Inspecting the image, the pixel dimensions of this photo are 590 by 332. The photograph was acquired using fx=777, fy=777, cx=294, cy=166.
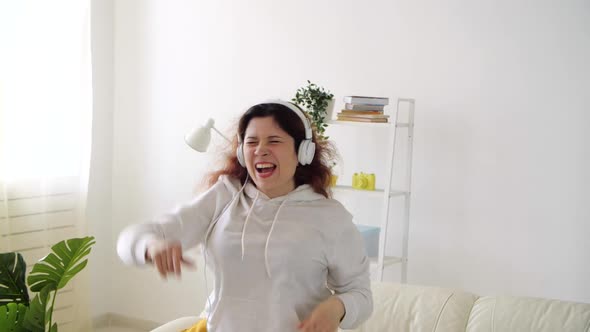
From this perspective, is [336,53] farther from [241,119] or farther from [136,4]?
[241,119]

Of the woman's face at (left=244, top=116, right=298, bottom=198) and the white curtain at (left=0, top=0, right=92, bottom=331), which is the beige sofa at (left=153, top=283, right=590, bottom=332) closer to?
the woman's face at (left=244, top=116, right=298, bottom=198)

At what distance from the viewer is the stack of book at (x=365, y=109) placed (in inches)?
137

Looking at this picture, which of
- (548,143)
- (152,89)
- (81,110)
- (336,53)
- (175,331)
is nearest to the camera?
(175,331)

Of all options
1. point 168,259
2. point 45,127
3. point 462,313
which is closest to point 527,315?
point 462,313

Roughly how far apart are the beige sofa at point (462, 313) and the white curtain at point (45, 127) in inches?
62.5

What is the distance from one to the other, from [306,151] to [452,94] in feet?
5.98

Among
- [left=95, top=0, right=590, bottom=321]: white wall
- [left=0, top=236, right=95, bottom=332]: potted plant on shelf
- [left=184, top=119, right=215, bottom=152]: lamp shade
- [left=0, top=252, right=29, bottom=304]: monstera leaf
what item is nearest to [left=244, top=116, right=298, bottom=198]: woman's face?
[left=184, top=119, right=215, bottom=152]: lamp shade

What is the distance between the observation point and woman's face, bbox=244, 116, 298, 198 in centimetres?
186

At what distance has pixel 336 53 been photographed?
Result: 3.89 metres

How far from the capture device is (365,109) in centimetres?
351

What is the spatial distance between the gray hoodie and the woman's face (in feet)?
0.18

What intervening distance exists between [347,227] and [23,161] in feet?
8.42

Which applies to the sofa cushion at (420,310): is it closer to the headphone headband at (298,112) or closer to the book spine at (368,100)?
the headphone headband at (298,112)

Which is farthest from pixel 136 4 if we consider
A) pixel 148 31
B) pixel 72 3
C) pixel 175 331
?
pixel 175 331
